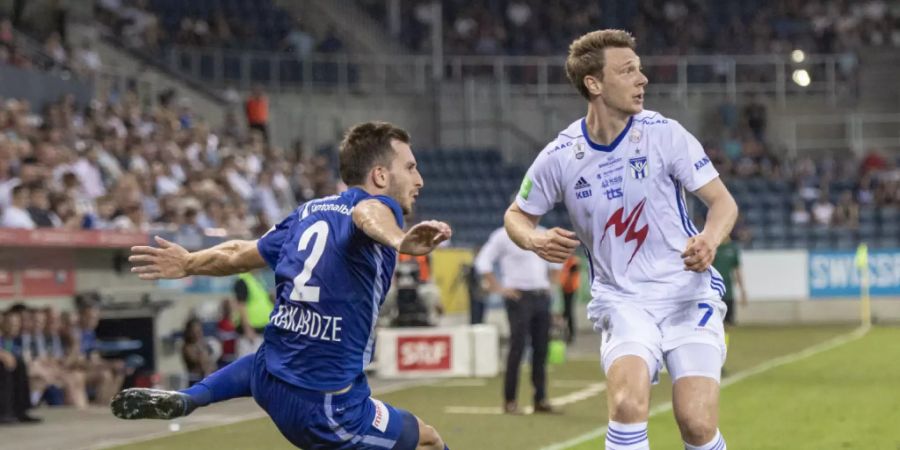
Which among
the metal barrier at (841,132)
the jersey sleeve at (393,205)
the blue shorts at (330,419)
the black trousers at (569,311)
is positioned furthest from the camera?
the metal barrier at (841,132)

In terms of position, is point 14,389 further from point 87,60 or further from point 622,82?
point 87,60

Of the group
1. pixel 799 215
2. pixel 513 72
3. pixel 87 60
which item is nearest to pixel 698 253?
pixel 87 60

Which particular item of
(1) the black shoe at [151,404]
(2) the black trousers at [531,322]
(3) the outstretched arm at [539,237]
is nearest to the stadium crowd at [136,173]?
(2) the black trousers at [531,322]

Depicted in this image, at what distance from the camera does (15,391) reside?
50.0 ft

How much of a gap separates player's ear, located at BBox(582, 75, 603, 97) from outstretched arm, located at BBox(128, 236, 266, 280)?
1.85m

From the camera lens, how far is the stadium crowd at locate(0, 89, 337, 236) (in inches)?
700

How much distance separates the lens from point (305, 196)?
87.0 ft

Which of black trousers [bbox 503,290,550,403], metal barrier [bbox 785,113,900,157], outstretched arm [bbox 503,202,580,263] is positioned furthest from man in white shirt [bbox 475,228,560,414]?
metal barrier [bbox 785,113,900,157]

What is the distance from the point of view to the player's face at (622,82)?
314 inches

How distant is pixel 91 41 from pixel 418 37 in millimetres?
Result: 13076

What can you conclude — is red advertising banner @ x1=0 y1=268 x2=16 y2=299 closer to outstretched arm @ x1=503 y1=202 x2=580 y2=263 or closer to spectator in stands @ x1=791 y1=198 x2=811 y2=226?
outstretched arm @ x1=503 y1=202 x2=580 y2=263

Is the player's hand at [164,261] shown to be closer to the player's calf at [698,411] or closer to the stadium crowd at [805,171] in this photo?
the player's calf at [698,411]

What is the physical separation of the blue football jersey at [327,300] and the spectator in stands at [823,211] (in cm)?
3190

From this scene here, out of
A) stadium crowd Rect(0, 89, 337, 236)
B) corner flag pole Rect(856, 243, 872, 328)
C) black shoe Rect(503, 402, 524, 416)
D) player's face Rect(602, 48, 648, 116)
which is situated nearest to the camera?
player's face Rect(602, 48, 648, 116)
